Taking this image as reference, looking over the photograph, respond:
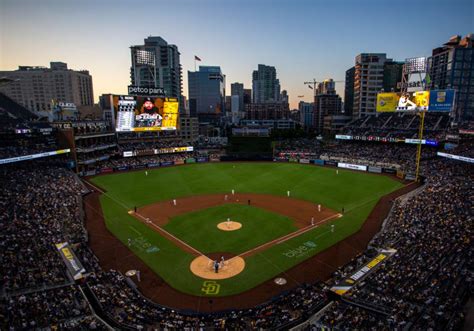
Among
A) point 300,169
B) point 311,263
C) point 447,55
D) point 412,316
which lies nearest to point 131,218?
point 311,263

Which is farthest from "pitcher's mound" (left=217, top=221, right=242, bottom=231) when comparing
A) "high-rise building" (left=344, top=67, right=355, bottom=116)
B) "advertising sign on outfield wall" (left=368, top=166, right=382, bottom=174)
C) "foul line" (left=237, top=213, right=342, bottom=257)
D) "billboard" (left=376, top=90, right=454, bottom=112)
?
"high-rise building" (left=344, top=67, right=355, bottom=116)

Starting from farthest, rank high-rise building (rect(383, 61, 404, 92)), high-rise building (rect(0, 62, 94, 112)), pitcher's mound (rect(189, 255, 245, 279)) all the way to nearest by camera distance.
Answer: high-rise building (rect(0, 62, 94, 112)) → high-rise building (rect(383, 61, 404, 92)) → pitcher's mound (rect(189, 255, 245, 279))

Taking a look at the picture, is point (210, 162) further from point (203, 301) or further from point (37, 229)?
point (203, 301)

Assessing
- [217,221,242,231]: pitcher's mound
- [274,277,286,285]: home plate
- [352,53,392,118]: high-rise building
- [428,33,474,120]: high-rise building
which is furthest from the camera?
[352,53,392,118]: high-rise building

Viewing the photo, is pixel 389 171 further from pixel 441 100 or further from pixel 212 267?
pixel 212 267

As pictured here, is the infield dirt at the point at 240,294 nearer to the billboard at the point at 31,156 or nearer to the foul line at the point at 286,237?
the foul line at the point at 286,237

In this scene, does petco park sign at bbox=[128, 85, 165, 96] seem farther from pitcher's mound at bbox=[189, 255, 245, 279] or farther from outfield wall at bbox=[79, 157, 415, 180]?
pitcher's mound at bbox=[189, 255, 245, 279]
